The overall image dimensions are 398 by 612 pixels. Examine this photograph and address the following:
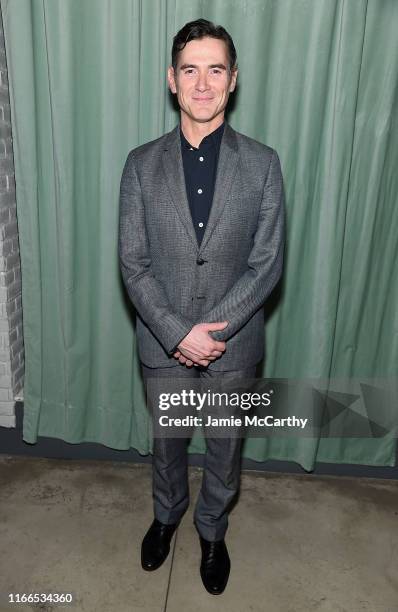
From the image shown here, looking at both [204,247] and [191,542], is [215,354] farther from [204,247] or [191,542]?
[191,542]

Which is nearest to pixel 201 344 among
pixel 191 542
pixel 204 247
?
pixel 204 247

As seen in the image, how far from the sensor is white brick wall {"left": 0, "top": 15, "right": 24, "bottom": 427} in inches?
89.7

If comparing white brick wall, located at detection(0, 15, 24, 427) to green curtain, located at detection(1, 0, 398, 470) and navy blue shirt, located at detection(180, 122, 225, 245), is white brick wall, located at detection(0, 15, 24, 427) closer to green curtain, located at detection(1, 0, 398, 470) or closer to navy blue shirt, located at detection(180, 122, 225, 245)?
green curtain, located at detection(1, 0, 398, 470)

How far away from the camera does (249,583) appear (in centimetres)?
194

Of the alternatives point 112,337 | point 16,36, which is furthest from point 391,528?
point 16,36

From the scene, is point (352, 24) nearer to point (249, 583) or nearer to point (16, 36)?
point (16, 36)

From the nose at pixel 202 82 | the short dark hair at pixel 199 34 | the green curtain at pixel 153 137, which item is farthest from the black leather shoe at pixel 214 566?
the short dark hair at pixel 199 34

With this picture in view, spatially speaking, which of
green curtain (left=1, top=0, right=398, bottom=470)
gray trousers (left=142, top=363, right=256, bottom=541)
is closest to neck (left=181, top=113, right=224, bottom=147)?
green curtain (left=1, top=0, right=398, bottom=470)

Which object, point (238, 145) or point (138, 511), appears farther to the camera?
point (138, 511)

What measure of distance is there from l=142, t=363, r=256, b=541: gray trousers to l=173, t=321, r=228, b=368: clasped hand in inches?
4.4

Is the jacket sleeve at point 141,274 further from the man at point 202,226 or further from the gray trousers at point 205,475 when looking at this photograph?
the gray trousers at point 205,475

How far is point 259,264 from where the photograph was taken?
1737mm

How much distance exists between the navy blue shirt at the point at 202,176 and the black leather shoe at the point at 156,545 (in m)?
1.13

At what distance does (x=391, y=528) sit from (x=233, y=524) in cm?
66
